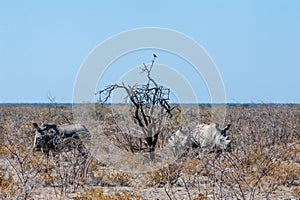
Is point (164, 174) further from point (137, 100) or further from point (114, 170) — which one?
point (137, 100)

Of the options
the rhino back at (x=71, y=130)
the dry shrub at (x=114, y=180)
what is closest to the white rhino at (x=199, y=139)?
the rhino back at (x=71, y=130)

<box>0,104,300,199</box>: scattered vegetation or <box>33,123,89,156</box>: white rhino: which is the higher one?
<box>33,123,89,156</box>: white rhino

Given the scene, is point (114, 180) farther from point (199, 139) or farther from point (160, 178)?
point (199, 139)

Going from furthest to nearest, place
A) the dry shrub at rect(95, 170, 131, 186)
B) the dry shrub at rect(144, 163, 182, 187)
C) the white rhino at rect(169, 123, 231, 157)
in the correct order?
the white rhino at rect(169, 123, 231, 157) → the dry shrub at rect(95, 170, 131, 186) → the dry shrub at rect(144, 163, 182, 187)

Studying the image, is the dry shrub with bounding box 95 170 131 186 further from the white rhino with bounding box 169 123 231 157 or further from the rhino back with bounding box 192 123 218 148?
the rhino back with bounding box 192 123 218 148

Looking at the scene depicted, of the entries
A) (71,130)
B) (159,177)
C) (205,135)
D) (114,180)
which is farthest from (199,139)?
(114,180)

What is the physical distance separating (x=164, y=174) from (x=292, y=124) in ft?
26.4

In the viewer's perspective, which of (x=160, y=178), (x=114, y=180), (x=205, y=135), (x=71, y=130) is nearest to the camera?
(x=160, y=178)

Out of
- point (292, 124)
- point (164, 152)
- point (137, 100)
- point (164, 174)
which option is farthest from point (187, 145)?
point (292, 124)

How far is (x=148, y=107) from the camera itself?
468 inches

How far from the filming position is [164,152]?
39.4 feet

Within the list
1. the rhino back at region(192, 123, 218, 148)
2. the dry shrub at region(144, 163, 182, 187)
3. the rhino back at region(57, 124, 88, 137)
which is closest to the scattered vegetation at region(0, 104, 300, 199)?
the dry shrub at region(144, 163, 182, 187)

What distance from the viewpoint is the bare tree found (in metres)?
11.6

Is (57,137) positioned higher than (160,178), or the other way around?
(57,137)
